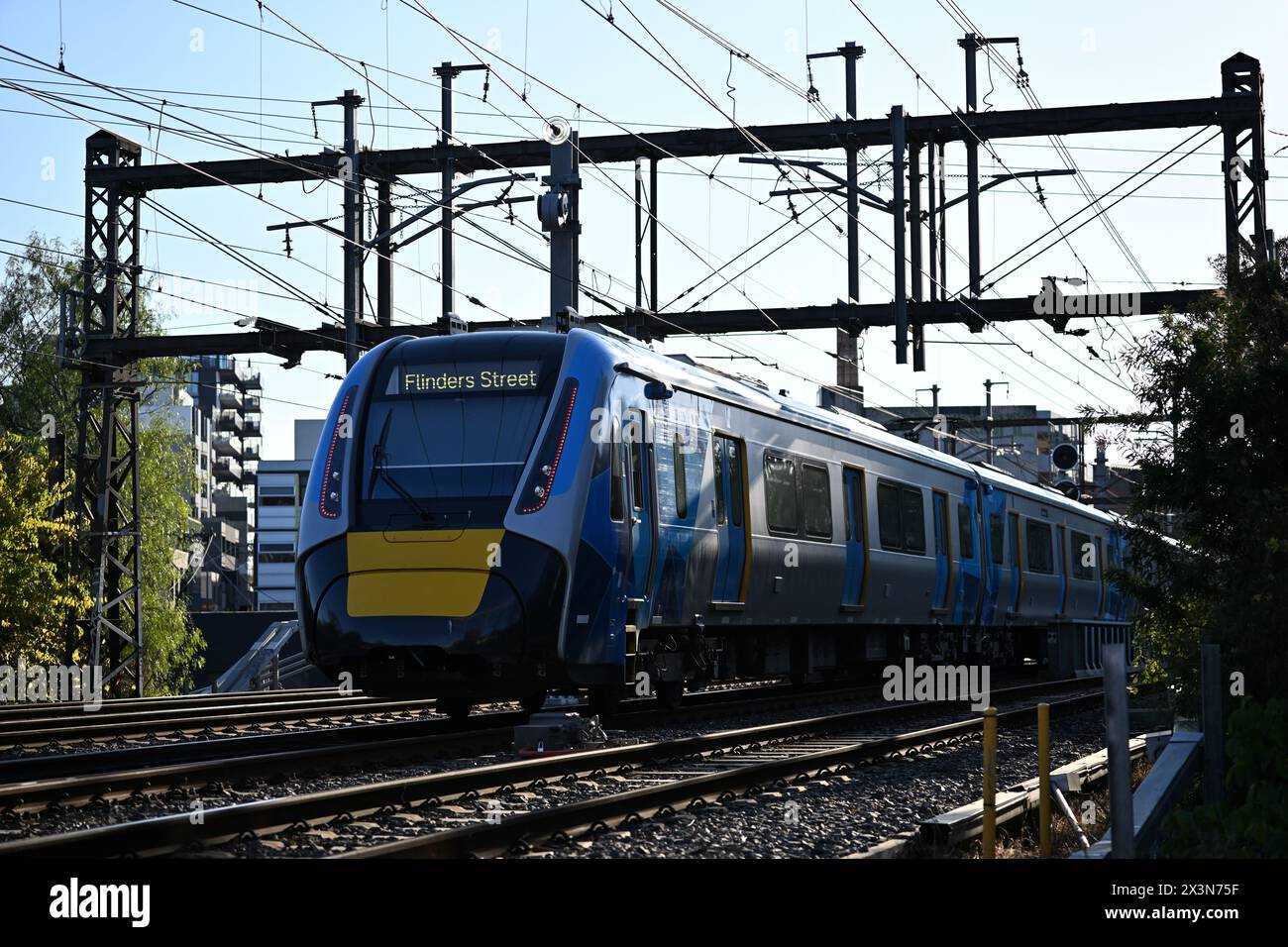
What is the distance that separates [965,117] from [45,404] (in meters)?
34.3

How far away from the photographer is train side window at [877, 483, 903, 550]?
2203 centimetres

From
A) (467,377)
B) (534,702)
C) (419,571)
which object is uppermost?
(467,377)

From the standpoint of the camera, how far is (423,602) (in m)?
13.7

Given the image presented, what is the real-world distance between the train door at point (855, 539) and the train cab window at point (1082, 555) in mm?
13594

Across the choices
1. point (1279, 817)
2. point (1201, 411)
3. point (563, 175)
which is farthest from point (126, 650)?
point (1279, 817)

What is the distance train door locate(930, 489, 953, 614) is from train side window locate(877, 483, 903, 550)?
69.5 inches

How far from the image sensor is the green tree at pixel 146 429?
141 feet

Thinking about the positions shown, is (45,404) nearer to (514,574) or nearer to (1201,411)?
(514,574)

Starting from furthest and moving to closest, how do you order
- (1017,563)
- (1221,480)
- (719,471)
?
(1017,563), (719,471), (1221,480)

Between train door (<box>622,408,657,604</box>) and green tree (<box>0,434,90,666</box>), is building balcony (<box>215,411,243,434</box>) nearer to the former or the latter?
green tree (<box>0,434,90,666</box>)

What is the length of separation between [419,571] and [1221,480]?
6.29 metres

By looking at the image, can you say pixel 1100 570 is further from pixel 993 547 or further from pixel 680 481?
pixel 680 481

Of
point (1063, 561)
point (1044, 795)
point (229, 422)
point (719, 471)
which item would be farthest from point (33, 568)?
point (229, 422)

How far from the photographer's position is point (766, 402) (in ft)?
60.4
